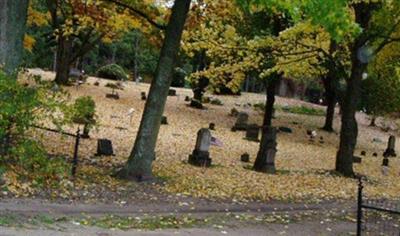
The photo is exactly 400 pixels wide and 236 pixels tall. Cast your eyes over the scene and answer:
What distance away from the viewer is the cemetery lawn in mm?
13016

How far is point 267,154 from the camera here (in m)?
18.7

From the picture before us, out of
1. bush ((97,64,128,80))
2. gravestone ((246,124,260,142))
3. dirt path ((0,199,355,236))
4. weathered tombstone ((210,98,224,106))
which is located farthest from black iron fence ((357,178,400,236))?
bush ((97,64,128,80))

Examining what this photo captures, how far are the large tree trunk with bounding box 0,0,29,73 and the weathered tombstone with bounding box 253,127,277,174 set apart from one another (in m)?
8.63

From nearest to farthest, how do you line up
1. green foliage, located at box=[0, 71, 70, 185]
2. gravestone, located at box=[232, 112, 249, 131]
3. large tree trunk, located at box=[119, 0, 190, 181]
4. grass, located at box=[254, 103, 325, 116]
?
green foliage, located at box=[0, 71, 70, 185] < large tree trunk, located at box=[119, 0, 190, 181] < gravestone, located at box=[232, 112, 249, 131] < grass, located at box=[254, 103, 325, 116]

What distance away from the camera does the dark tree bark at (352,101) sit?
798 inches

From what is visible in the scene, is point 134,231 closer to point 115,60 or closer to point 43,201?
point 43,201

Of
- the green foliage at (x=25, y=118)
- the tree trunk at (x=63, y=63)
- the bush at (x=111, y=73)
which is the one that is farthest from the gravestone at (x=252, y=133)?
the bush at (x=111, y=73)

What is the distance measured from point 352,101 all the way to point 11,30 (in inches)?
482

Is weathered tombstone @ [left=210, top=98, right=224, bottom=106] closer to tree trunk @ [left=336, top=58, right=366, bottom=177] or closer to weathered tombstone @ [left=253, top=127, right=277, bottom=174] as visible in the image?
tree trunk @ [left=336, top=58, right=366, bottom=177]

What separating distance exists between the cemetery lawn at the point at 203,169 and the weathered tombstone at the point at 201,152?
0.47m

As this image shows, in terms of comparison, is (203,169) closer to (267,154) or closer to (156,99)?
(267,154)

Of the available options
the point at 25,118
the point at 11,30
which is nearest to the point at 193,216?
the point at 25,118

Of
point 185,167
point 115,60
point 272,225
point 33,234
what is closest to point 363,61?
point 185,167

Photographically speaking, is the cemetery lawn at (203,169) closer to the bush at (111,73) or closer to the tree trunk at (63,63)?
the tree trunk at (63,63)
